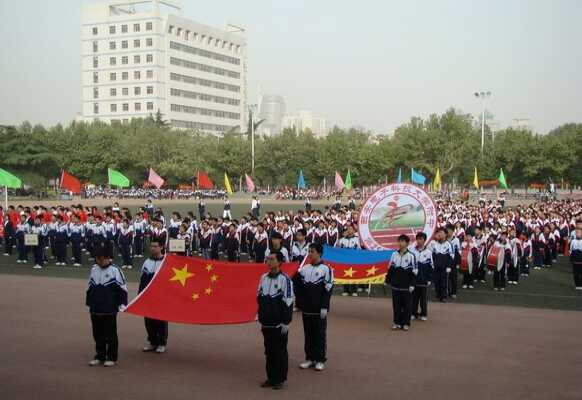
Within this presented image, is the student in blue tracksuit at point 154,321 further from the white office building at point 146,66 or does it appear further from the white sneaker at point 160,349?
the white office building at point 146,66

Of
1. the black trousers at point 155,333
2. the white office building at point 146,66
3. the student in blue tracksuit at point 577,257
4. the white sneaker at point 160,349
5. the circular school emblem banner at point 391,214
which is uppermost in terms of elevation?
the white office building at point 146,66

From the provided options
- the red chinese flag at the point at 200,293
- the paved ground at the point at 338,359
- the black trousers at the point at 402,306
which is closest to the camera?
the paved ground at the point at 338,359

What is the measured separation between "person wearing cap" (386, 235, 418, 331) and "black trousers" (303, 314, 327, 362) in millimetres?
2653

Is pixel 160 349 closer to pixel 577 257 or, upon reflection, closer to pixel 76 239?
pixel 577 257

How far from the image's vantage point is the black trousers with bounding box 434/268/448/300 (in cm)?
1421

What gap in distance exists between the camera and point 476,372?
8875mm

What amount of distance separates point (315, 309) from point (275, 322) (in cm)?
107

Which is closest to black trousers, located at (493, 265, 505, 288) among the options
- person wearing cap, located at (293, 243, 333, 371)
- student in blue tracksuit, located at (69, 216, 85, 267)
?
person wearing cap, located at (293, 243, 333, 371)

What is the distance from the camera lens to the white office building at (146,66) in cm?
11331

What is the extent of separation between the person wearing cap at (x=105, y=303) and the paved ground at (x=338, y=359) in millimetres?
289

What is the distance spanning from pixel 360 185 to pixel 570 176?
75.9 ft

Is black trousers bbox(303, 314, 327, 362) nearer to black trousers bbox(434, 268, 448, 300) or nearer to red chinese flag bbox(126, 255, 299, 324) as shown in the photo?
red chinese flag bbox(126, 255, 299, 324)

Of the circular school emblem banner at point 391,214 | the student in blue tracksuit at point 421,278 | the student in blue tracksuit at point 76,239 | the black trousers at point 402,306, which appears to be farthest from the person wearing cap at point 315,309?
the student in blue tracksuit at point 76,239

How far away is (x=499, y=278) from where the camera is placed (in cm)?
1623
